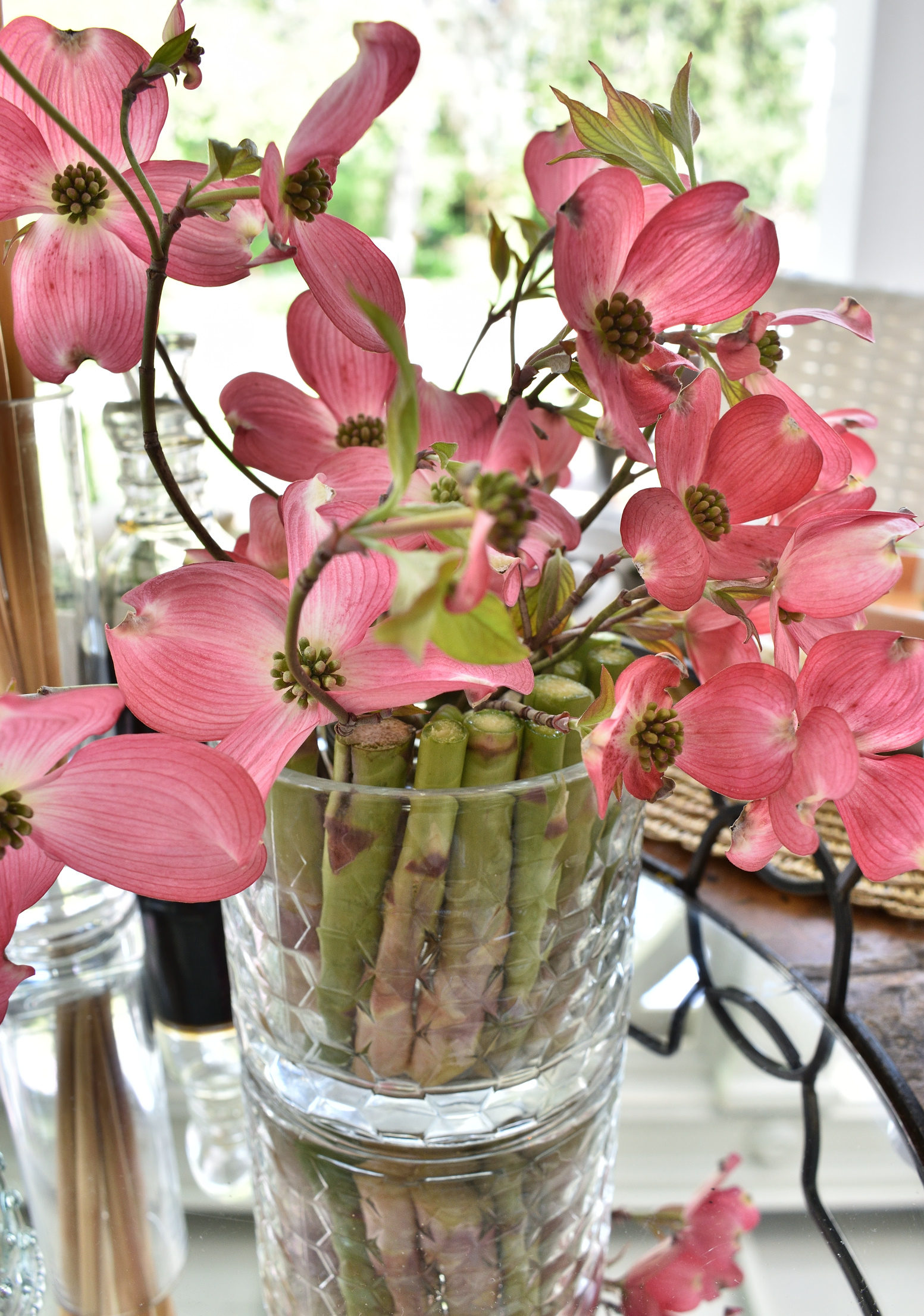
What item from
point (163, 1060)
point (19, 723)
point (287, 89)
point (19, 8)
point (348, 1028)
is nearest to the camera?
point (19, 723)

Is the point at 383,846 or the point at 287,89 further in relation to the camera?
the point at 287,89

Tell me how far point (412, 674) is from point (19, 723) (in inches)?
3.1

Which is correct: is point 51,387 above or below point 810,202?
below

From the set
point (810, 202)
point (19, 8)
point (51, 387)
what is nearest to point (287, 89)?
point (810, 202)

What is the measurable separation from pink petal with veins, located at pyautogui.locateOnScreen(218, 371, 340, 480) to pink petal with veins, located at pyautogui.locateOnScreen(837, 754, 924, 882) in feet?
0.51

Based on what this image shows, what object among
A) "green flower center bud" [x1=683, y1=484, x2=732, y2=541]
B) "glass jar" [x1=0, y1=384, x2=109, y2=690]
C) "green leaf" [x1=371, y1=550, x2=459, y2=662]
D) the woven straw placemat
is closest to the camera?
"green leaf" [x1=371, y1=550, x2=459, y2=662]

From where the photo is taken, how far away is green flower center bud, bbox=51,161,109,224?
24cm

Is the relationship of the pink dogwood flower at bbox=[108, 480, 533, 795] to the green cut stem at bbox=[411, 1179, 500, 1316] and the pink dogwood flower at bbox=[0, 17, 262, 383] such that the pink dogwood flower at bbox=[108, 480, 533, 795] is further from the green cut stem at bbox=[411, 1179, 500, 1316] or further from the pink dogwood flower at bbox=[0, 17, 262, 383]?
the green cut stem at bbox=[411, 1179, 500, 1316]

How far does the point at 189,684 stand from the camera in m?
0.23

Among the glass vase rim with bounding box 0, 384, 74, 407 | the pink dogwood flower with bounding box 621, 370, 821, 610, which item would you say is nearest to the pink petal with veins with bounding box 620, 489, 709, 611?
the pink dogwood flower with bounding box 621, 370, 821, 610

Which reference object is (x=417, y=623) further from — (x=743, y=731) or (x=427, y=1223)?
(x=427, y=1223)

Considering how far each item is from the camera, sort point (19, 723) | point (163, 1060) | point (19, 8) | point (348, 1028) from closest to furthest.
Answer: point (19, 723) → point (348, 1028) → point (163, 1060) → point (19, 8)

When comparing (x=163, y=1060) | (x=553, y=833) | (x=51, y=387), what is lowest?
(x=163, y=1060)

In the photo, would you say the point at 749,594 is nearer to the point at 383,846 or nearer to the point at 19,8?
the point at 383,846
